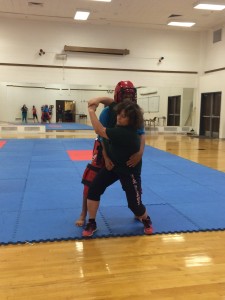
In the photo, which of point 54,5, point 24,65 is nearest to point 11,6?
point 54,5

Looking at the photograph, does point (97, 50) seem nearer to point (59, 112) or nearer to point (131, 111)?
point (59, 112)

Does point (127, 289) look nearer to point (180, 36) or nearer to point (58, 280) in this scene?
point (58, 280)

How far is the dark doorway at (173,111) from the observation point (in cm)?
1597

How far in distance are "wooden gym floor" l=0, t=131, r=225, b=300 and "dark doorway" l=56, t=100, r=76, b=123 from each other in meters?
14.5

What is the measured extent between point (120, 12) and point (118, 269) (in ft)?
38.6

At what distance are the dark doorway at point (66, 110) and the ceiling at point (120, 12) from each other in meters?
4.47

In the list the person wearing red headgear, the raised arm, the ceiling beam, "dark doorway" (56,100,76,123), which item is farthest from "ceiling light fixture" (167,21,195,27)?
the raised arm

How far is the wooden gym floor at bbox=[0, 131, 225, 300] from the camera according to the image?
213 cm

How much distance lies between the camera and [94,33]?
1421 centimetres

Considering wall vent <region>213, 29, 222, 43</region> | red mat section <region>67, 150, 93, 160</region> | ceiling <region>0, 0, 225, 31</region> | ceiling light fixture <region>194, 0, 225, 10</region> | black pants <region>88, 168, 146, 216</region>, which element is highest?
ceiling <region>0, 0, 225, 31</region>

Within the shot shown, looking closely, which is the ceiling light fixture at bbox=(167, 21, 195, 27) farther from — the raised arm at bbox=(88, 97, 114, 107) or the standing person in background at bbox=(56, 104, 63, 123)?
the raised arm at bbox=(88, 97, 114, 107)

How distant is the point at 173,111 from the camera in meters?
16.2

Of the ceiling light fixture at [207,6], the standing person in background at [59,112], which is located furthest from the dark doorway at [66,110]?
the ceiling light fixture at [207,6]

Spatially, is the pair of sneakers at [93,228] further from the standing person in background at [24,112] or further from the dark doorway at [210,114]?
the standing person in background at [24,112]
